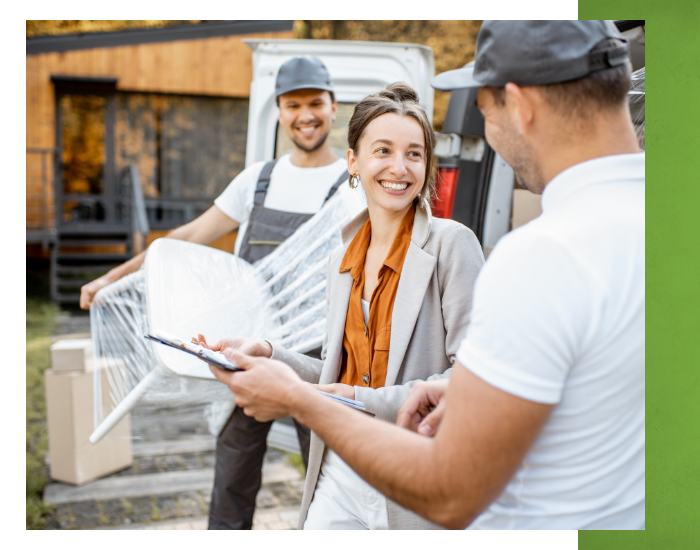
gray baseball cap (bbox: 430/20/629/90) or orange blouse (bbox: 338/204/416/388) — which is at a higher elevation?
gray baseball cap (bbox: 430/20/629/90)

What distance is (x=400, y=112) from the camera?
1.69 metres

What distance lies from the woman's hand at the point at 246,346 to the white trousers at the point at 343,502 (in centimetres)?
32

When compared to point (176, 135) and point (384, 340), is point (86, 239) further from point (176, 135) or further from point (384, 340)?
point (384, 340)

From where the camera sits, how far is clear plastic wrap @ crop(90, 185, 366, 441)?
7.36ft

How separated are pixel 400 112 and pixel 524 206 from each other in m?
1.15

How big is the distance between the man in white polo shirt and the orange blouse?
495mm

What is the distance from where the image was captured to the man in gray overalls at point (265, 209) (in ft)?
8.70

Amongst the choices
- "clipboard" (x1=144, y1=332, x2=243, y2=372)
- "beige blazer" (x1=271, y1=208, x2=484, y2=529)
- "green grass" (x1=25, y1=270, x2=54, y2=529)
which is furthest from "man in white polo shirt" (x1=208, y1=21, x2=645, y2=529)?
"green grass" (x1=25, y1=270, x2=54, y2=529)

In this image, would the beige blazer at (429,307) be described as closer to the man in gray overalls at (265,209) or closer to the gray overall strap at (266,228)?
the man in gray overalls at (265,209)

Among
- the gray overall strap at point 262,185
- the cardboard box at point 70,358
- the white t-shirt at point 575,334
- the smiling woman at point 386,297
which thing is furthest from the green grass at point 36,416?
the white t-shirt at point 575,334

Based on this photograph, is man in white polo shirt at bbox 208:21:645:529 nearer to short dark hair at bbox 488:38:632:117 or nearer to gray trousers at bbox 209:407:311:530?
short dark hair at bbox 488:38:632:117
